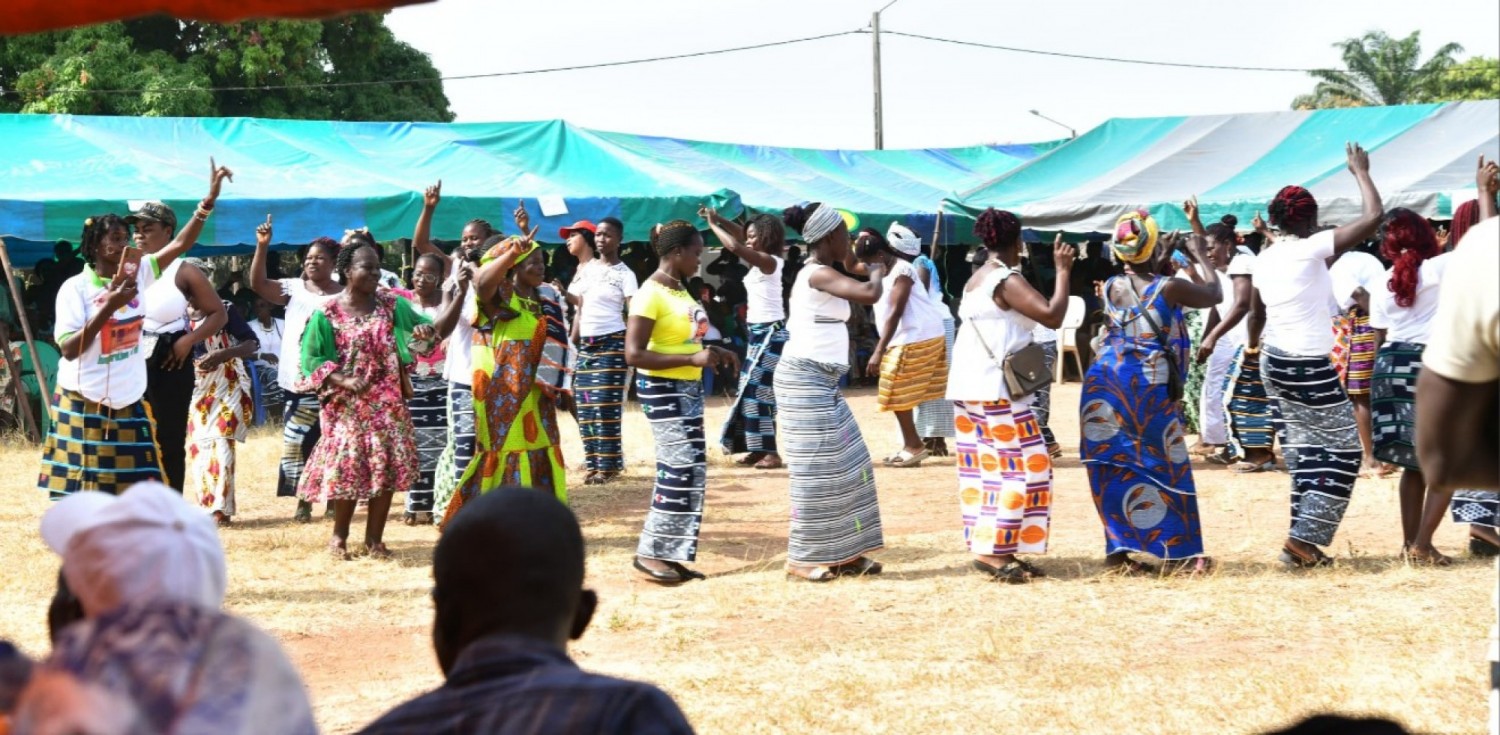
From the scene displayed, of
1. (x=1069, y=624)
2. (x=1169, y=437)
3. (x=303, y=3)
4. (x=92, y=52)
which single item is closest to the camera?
(x=303, y=3)

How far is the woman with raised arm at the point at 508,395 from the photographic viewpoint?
25.2ft

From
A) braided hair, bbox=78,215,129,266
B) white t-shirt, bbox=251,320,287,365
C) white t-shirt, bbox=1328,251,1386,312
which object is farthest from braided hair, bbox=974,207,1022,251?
white t-shirt, bbox=251,320,287,365

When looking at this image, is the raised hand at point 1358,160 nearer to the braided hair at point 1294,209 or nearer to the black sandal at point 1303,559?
the braided hair at point 1294,209

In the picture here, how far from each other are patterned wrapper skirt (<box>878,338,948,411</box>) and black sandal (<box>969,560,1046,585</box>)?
4609 millimetres

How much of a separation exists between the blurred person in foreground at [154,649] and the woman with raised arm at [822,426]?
540 cm

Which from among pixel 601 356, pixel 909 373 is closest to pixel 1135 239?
pixel 909 373

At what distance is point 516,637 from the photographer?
229 centimetres

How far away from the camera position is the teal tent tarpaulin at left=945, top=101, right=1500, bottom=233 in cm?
1803

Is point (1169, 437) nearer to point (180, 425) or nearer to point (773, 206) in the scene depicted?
point (180, 425)

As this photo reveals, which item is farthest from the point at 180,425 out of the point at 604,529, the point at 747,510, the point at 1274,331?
the point at 1274,331

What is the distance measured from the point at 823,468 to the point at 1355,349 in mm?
4858

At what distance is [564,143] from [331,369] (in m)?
12.5

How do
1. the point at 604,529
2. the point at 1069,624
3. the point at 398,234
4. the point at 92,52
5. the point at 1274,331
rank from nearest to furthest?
1. the point at 1069,624
2. the point at 1274,331
3. the point at 604,529
4. the point at 398,234
5. the point at 92,52

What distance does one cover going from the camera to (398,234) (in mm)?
16328
